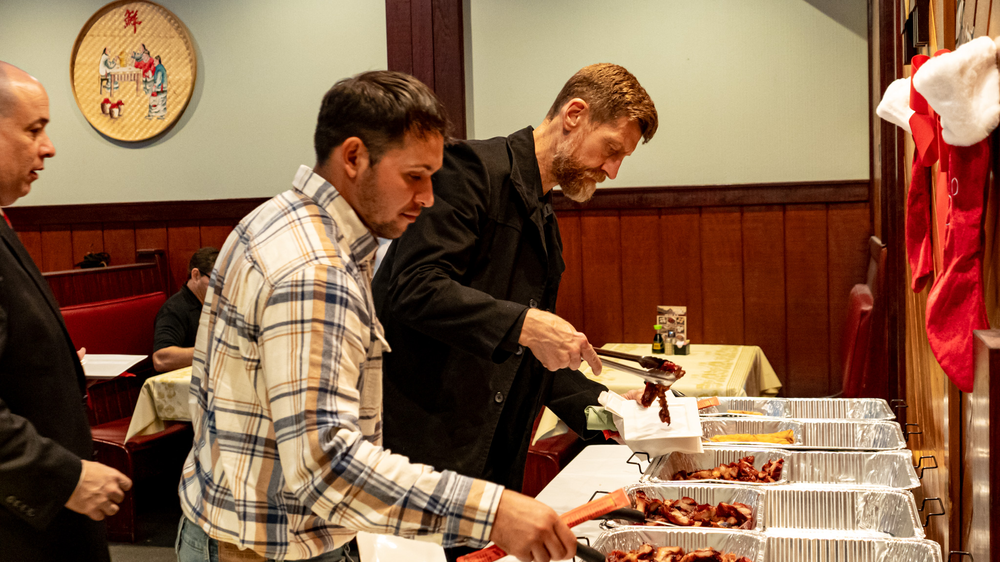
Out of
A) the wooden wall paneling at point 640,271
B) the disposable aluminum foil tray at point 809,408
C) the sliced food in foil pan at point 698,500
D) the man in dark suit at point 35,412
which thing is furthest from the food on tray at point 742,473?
the wooden wall paneling at point 640,271

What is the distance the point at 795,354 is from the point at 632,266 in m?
0.96

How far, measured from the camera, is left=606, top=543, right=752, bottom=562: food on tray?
5.07ft

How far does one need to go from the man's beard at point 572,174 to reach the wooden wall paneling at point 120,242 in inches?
162

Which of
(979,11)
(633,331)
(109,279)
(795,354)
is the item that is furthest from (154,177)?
(979,11)

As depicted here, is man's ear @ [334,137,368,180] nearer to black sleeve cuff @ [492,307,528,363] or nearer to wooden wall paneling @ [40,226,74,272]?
black sleeve cuff @ [492,307,528,363]

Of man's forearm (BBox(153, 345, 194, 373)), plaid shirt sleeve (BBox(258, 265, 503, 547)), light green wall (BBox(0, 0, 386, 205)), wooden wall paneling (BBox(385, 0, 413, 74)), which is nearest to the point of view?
plaid shirt sleeve (BBox(258, 265, 503, 547))

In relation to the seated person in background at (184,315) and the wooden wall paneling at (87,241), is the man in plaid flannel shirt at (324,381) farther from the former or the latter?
the wooden wall paneling at (87,241)

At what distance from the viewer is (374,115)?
115 cm

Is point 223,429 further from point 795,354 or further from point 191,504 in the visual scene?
point 795,354

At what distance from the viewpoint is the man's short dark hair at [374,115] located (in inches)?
45.6

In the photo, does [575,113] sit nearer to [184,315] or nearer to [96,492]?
[96,492]

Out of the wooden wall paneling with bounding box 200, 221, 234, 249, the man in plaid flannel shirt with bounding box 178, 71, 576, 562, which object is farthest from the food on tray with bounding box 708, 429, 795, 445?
the wooden wall paneling with bounding box 200, 221, 234, 249

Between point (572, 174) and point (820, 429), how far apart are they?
3.27 ft

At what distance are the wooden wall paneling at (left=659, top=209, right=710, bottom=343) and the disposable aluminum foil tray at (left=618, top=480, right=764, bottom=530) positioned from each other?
8.98 ft
